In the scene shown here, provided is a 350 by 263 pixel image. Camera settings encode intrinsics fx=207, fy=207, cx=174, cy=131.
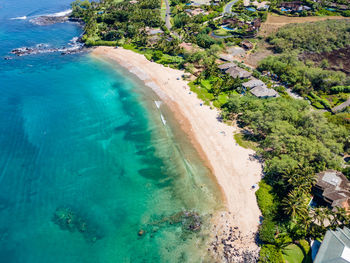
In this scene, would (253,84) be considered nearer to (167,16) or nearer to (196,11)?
(167,16)

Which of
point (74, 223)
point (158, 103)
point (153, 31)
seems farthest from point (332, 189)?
point (153, 31)

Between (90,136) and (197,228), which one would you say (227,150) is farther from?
(90,136)

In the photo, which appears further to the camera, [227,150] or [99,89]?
[99,89]

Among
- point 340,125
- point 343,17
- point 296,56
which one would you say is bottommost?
point 340,125

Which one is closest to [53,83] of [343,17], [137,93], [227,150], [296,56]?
[137,93]

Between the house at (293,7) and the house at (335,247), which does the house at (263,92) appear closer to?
the house at (335,247)

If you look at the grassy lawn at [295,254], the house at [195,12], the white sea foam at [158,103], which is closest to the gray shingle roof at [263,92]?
the white sea foam at [158,103]

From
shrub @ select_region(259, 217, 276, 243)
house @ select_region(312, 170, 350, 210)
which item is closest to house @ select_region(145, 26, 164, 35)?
house @ select_region(312, 170, 350, 210)
